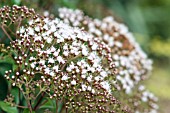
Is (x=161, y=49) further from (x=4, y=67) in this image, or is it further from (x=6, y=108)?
(x=6, y=108)

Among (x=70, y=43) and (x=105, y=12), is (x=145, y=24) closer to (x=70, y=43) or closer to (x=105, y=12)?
(x=105, y=12)

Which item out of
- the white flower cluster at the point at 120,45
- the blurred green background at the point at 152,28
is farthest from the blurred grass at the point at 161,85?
the white flower cluster at the point at 120,45

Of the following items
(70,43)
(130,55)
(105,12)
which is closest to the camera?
(70,43)

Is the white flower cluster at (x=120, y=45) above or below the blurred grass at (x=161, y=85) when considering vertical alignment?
below

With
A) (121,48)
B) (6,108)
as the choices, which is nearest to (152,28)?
(121,48)

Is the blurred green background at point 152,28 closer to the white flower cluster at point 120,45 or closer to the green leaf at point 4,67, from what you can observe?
the white flower cluster at point 120,45

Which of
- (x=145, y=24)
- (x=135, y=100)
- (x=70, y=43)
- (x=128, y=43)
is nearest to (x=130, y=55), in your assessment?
(x=128, y=43)

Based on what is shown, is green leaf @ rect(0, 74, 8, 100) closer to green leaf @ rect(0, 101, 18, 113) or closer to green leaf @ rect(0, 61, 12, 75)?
green leaf @ rect(0, 61, 12, 75)

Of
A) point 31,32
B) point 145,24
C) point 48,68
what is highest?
point 145,24

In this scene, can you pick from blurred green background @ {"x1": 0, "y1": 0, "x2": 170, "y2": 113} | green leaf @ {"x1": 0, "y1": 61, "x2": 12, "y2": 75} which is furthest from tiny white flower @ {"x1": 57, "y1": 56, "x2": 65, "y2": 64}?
blurred green background @ {"x1": 0, "y1": 0, "x2": 170, "y2": 113}
